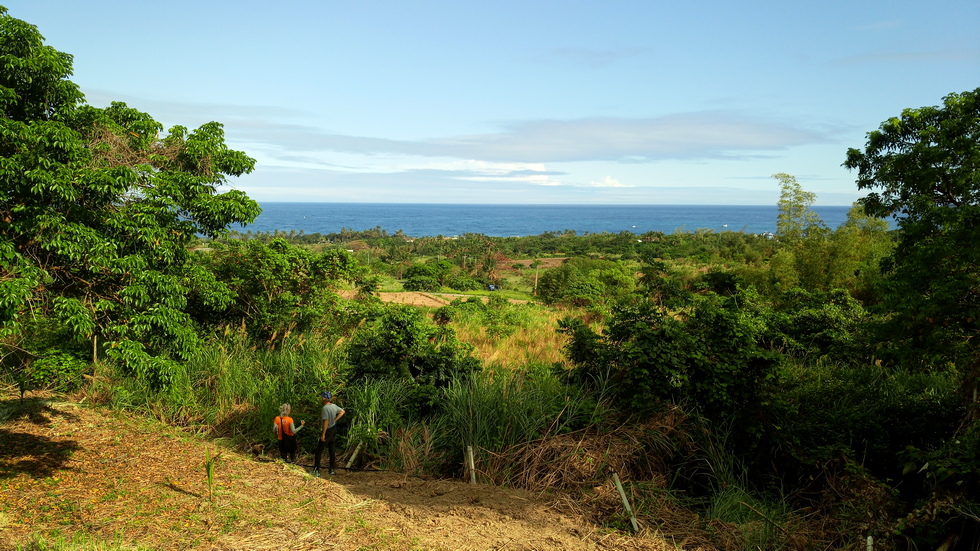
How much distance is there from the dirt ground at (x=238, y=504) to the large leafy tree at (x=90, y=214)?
1.42 m

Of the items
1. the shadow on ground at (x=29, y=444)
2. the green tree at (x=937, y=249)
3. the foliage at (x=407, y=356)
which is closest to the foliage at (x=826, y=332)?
the green tree at (x=937, y=249)

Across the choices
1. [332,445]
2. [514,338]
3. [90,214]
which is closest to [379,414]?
[332,445]

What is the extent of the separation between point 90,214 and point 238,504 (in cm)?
361

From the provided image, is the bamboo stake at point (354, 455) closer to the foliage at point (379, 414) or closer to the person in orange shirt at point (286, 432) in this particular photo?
the foliage at point (379, 414)

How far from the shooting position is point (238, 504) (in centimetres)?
629

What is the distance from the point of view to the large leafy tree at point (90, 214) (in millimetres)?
5531

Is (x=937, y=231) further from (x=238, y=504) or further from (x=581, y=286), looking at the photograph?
(x=581, y=286)

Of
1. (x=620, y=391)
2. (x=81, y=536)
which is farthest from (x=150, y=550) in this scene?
(x=620, y=391)

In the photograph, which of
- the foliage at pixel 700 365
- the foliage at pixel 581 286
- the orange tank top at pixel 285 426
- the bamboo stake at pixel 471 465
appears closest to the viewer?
the bamboo stake at pixel 471 465

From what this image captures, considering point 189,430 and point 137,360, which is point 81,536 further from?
point 189,430

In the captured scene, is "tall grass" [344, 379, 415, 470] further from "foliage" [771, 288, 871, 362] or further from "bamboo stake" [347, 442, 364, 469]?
"foliage" [771, 288, 871, 362]

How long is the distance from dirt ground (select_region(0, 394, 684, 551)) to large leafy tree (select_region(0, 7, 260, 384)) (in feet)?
4.65

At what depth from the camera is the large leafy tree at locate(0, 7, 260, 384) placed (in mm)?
5531

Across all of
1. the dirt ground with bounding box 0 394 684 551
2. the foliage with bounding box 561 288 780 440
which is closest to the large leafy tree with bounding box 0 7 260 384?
the dirt ground with bounding box 0 394 684 551
